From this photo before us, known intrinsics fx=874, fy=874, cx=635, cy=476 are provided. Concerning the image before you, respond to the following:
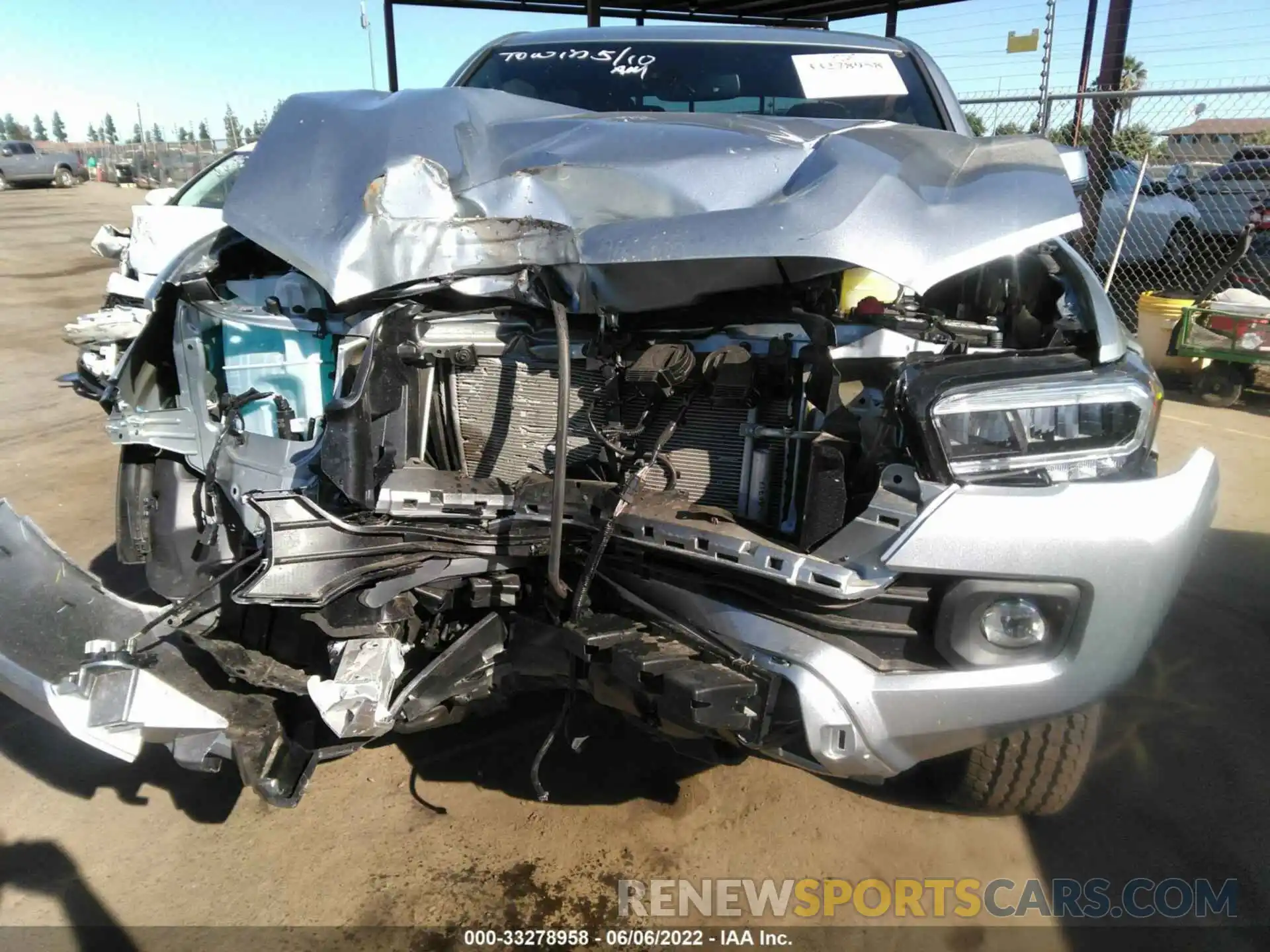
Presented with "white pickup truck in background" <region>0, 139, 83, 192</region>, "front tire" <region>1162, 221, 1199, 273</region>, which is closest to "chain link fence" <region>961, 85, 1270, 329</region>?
"front tire" <region>1162, 221, 1199, 273</region>

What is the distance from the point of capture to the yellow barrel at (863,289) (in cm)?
232

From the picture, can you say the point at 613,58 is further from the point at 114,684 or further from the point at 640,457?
the point at 114,684

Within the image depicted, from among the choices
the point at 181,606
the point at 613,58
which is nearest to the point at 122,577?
the point at 181,606

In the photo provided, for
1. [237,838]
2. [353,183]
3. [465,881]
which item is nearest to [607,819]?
[465,881]

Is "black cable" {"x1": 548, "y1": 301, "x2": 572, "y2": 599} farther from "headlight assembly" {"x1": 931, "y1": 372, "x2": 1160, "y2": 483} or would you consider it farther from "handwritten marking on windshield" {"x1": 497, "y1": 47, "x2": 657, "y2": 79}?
"handwritten marking on windshield" {"x1": 497, "y1": 47, "x2": 657, "y2": 79}

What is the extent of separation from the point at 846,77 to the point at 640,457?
80.5 inches

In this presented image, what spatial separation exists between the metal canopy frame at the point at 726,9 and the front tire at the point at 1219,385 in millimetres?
5049

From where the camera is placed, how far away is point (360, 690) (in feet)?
6.71

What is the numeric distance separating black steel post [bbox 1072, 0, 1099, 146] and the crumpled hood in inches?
266

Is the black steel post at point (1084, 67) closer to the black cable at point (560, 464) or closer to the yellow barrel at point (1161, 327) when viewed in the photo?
the yellow barrel at point (1161, 327)

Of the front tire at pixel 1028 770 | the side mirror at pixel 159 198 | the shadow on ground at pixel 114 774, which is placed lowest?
the shadow on ground at pixel 114 774

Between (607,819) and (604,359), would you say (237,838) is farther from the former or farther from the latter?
(604,359)

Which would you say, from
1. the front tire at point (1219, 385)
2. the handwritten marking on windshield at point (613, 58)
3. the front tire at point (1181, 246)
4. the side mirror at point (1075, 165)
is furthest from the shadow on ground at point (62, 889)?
the front tire at point (1181, 246)

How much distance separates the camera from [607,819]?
2459 mm
